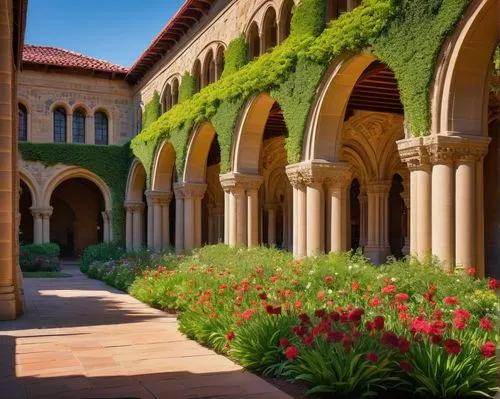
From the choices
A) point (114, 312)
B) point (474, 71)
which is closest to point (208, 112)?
point (114, 312)

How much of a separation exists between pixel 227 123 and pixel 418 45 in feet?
28.7

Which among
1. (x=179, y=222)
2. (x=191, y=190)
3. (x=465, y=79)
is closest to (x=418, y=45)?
(x=465, y=79)

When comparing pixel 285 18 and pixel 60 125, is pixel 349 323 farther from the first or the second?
pixel 60 125

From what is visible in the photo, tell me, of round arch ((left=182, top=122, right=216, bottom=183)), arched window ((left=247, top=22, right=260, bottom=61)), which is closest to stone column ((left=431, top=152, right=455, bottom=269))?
arched window ((left=247, top=22, right=260, bottom=61))

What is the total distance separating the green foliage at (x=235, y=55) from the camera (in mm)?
18328

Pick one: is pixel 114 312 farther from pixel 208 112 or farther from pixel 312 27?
pixel 208 112

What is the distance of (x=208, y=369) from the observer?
7066mm

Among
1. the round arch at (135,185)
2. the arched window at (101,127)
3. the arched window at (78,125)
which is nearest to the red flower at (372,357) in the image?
the round arch at (135,185)

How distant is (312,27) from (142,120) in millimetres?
16220

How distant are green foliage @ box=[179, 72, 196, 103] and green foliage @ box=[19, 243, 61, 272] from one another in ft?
30.8

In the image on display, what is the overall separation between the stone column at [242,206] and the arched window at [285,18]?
14.6 feet

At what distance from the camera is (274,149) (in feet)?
90.5

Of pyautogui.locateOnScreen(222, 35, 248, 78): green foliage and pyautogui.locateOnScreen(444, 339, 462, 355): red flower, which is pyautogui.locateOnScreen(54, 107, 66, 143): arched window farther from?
pyautogui.locateOnScreen(444, 339, 462, 355): red flower

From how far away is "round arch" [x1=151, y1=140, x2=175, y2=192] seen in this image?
2573 cm
